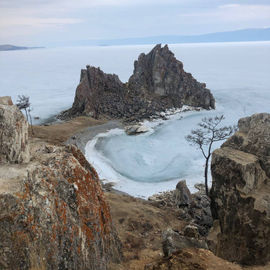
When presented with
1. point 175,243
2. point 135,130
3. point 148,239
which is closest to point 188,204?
point 148,239

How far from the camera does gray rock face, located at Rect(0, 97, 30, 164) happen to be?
10.5 m

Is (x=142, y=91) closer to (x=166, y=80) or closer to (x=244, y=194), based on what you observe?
(x=166, y=80)

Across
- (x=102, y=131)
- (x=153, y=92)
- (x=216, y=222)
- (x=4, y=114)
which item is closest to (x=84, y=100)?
(x=102, y=131)

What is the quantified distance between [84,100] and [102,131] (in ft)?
51.7

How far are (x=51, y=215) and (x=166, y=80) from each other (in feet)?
262

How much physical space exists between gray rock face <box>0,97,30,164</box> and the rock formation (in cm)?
5990

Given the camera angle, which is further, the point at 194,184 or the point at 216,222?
the point at 194,184

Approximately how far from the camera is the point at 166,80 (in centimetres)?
8575

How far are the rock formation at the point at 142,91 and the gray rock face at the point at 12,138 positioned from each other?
197 feet

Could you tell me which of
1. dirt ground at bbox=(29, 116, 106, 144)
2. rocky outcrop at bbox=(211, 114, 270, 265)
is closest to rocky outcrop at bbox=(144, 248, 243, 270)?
rocky outcrop at bbox=(211, 114, 270, 265)

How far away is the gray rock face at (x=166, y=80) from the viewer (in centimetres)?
8494

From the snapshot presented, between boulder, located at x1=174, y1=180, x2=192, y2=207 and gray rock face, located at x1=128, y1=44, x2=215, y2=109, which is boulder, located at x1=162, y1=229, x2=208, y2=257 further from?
gray rock face, located at x1=128, y1=44, x2=215, y2=109

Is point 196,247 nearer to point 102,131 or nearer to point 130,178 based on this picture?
point 130,178

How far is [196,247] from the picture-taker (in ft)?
41.6
